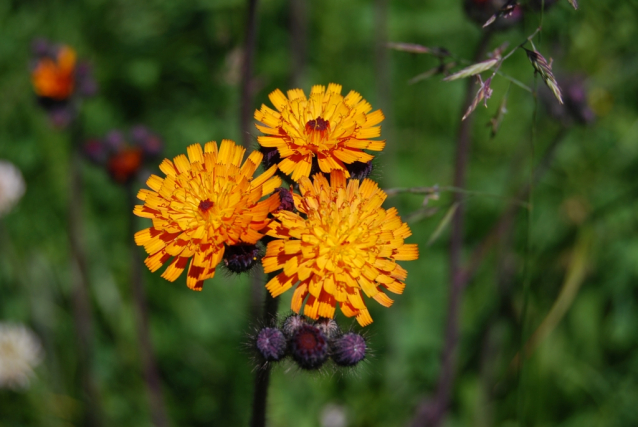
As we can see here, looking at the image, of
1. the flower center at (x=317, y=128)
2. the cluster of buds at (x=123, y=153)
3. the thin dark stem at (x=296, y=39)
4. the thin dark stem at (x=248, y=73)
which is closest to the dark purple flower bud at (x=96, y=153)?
the cluster of buds at (x=123, y=153)

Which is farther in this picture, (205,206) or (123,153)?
(123,153)

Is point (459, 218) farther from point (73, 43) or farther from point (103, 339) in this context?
point (73, 43)

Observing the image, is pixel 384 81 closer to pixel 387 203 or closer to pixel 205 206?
pixel 387 203

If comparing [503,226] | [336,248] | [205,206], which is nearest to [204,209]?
[205,206]

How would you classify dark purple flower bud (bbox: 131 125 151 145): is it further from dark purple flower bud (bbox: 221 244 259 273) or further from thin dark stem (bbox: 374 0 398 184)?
dark purple flower bud (bbox: 221 244 259 273)

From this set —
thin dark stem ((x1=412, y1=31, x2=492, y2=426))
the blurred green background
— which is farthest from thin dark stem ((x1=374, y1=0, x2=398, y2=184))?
thin dark stem ((x1=412, y1=31, x2=492, y2=426))
